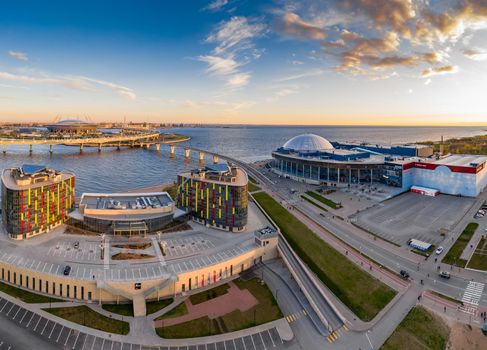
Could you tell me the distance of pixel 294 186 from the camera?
12925 centimetres

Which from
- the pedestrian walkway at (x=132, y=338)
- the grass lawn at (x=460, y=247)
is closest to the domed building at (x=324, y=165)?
the grass lawn at (x=460, y=247)

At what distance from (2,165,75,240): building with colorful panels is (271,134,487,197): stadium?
3648 inches

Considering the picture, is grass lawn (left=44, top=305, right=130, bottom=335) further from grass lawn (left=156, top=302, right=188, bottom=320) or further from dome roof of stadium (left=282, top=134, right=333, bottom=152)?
dome roof of stadium (left=282, top=134, right=333, bottom=152)

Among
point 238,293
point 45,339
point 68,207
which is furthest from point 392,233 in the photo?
point 68,207

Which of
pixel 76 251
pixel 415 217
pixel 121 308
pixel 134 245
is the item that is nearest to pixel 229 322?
pixel 121 308

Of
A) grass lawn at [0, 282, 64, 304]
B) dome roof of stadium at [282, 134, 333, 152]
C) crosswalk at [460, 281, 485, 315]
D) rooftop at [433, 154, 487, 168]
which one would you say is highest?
dome roof of stadium at [282, 134, 333, 152]

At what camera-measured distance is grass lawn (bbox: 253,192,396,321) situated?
54.4m

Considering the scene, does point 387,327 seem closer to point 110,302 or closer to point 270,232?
point 270,232

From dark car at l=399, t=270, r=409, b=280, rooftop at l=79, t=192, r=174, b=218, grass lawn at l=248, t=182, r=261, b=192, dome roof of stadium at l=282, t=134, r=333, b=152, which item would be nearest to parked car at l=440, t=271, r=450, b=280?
dark car at l=399, t=270, r=409, b=280

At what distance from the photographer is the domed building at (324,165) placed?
131m

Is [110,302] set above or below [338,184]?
below

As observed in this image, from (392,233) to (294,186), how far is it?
52.1m

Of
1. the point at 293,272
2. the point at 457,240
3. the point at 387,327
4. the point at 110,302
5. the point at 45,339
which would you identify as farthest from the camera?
the point at 457,240

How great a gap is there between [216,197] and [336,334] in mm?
40749
